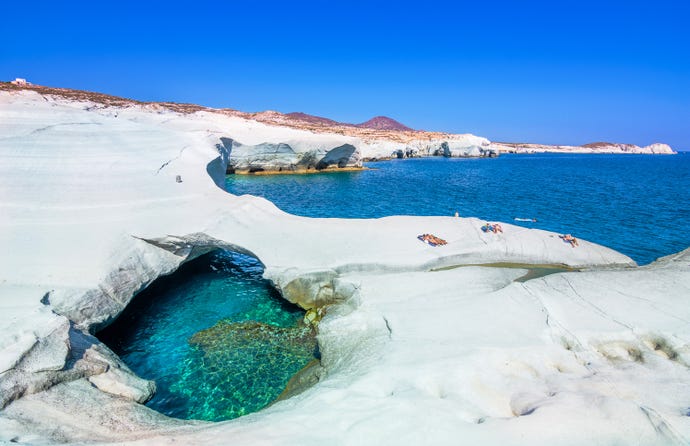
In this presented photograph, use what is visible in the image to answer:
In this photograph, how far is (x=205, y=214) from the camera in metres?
14.5

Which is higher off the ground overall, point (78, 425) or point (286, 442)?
point (286, 442)

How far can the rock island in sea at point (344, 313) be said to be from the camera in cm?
605

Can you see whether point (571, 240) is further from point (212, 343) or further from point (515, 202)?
point (515, 202)

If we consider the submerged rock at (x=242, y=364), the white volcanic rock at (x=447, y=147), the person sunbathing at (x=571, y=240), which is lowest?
the submerged rock at (x=242, y=364)

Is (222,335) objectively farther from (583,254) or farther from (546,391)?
(583,254)

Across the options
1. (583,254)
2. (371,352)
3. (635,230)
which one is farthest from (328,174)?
(371,352)

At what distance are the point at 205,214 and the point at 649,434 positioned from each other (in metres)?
13.7

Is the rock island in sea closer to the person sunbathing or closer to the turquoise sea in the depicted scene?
the person sunbathing

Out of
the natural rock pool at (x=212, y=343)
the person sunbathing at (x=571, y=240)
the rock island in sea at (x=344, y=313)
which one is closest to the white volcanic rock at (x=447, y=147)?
the person sunbathing at (x=571, y=240)

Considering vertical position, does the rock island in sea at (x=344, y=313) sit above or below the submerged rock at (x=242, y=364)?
above

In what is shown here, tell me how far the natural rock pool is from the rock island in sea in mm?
781

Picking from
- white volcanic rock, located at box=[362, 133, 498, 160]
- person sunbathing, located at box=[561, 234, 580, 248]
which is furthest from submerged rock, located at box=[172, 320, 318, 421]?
white volcanic rock, located at box=[362, 133, 498, 160]

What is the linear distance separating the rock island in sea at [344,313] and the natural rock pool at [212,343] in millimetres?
781

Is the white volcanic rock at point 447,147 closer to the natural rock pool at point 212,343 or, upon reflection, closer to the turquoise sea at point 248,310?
the turquoise sea at point 248,310
